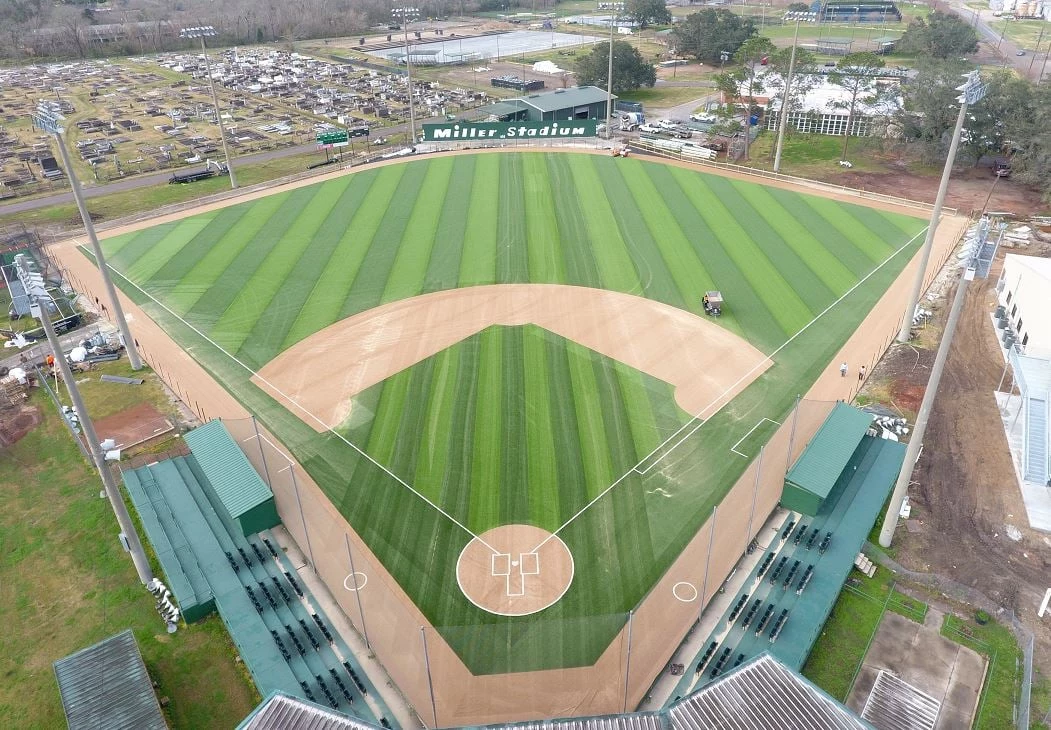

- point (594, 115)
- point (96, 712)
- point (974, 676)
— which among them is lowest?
point (974, 676)

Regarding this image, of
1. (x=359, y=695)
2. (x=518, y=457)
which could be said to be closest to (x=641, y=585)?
(x=518, y=457)

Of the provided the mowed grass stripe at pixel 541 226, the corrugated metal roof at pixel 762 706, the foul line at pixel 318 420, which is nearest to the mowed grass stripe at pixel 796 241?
the mowed grass stripe at pixel 541 226

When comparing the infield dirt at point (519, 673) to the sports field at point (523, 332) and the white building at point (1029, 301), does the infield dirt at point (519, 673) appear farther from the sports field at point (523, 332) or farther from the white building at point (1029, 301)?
the white building at point (1029, 301)

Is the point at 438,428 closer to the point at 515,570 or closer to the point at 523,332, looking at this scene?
the point at 515,570

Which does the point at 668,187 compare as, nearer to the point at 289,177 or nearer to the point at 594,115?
the point at 594,115

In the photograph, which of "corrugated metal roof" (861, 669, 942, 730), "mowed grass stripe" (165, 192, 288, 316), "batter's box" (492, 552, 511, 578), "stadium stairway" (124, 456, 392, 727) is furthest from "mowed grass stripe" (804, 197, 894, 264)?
"mowed grass stripe" (165, 192, 288, 316)

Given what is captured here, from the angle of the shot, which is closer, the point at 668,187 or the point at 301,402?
the point at 301,402

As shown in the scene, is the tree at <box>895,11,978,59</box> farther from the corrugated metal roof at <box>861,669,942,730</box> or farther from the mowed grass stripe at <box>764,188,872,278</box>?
the corrugated metal roof at <box>861,669,942,730</box>
